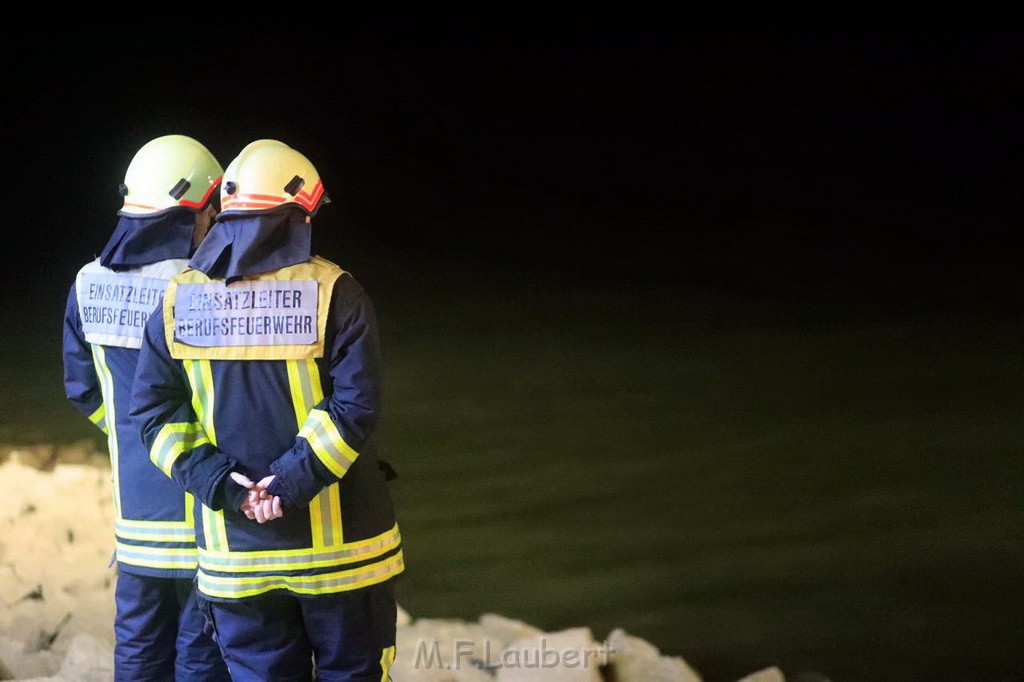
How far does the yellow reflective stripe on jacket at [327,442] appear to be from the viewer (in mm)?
2145

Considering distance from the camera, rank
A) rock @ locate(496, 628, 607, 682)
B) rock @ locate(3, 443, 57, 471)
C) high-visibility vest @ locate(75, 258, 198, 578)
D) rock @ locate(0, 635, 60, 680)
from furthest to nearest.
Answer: rock @ locate(3, 443, 57, 471)
rock @ locate(0, 635, 60, 680)
rock @ locate(496, 628, 607, 682)
high-visibility vest @ locate(75, 258, 198, 578)

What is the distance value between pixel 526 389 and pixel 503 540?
930 mm

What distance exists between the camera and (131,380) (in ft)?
8.29

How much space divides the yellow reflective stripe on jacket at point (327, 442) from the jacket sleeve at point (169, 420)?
163 mm

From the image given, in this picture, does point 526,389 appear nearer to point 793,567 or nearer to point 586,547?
point 586,547

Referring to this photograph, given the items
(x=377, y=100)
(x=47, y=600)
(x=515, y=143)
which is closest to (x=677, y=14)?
(x=515, y=143)

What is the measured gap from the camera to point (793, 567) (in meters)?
3.59

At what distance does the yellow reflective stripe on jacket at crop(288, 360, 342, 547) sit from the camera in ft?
7.22

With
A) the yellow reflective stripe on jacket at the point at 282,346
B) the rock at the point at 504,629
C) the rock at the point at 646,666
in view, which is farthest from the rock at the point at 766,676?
the yellow reflective stripe on jacket at the point at 282,346

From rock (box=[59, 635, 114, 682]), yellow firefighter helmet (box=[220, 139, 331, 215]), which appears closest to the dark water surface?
rock (box=[59, 635, 114, 682])

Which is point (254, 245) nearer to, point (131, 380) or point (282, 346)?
point (282, 346)

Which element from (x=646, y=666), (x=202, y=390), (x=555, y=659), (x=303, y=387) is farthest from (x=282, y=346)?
(x=646, y=666)

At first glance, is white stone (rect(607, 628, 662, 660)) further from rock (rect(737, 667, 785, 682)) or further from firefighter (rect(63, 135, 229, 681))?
firefighter (rect(63, 135, 229, 681))

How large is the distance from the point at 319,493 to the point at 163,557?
478 mm
